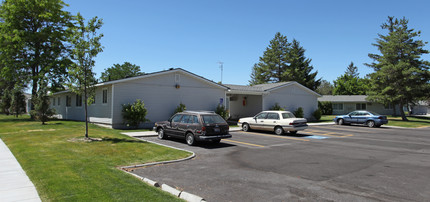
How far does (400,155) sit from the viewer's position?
33.0 ft

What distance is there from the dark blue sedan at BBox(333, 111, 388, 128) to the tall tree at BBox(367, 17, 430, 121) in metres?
12.0

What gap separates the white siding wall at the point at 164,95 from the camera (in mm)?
18527

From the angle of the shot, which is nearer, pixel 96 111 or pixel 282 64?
pixel 96 111

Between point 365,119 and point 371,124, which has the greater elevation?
point 365,119

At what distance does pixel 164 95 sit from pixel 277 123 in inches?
360

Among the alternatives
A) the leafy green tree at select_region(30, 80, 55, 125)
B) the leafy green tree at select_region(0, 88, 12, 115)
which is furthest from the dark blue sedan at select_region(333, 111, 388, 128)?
the leafy green tree at select_region(0, 88, 12, 115)

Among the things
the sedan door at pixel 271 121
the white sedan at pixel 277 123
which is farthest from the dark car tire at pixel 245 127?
the sedan door at pixel 271 121

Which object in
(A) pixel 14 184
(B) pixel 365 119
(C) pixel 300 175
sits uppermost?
(B) pixel 365 119

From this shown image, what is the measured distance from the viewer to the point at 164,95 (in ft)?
67.3

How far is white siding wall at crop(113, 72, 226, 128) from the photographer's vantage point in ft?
60.8

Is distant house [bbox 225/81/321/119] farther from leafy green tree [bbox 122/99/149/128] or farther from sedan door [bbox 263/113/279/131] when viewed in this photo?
leafy green tree [bbox 122/99/149/128]

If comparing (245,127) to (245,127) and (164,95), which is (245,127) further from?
(164,95)

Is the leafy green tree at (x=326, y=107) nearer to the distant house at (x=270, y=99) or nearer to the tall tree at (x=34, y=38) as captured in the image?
the distant house at (x=270, y=99)

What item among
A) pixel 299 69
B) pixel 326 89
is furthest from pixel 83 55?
pixel 326 89
